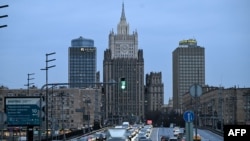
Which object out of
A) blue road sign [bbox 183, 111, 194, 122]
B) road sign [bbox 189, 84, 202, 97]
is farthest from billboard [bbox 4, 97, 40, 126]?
blue road sign [bbox 183, 111, 194, 122]

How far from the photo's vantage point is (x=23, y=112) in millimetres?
48844

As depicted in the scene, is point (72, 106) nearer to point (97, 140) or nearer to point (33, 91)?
point (33, 91)

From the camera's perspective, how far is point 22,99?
49.1 m

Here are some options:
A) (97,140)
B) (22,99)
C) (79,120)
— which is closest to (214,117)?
(79,120)

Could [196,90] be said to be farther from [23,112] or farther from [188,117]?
[23,112]

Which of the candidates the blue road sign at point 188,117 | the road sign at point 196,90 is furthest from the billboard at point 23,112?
the blue road sign at point 188,117

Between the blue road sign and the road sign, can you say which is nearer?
the blue road sign

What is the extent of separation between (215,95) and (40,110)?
13633 cm

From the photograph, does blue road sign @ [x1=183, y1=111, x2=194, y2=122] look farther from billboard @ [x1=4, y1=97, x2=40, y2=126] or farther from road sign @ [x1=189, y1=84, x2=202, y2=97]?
billboard @ [x1=4, y1=97, x2=40, y2=126]

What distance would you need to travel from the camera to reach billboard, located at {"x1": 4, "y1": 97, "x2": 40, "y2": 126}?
4872 cm

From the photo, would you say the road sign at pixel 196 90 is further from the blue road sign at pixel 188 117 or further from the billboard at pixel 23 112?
the billboard at pixel 23 112

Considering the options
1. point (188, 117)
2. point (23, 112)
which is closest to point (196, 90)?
point (188, 117)

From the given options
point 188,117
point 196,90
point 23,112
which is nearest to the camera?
point 188,117

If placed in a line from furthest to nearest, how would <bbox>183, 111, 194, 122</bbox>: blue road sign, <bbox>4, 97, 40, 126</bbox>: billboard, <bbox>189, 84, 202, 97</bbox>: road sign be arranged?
<bbox>4, 97, 40, 126</bbox>: billboard, <bbox>189, 84, 202, 97</bbox>: road sign, <bbox>183, 111, 194, 122</bbox>: blue road sign
